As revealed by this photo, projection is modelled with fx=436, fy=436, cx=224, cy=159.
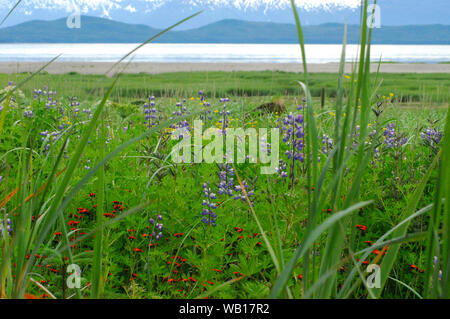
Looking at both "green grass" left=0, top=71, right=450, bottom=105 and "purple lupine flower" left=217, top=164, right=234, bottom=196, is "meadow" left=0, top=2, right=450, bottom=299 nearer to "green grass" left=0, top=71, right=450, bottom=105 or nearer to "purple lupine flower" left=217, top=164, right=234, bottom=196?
"purple lupine flower" left=217, top=164, right=234, bottom=196

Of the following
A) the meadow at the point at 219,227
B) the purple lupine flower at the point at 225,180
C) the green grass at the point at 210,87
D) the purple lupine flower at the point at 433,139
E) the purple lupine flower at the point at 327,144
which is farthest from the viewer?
the green grass at the point at 210,87

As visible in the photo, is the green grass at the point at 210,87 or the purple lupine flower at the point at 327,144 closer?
the purple lupine flower at the point at 327,144

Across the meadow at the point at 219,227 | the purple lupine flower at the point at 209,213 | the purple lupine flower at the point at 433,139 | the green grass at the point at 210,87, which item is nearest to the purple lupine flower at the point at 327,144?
the meadow at the point at 219,227

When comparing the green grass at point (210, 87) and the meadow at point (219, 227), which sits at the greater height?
the green grass at point (210, 87)

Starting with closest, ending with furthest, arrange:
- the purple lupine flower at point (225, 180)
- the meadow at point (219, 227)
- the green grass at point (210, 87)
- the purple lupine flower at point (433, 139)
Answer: the meadow at point (219, 227)
the purple lupine flower at point (225, 180)
the purple lupine flower at point (433, 139)
the green grass at point (210, 87)

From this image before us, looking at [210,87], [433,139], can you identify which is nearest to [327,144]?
[433,139]

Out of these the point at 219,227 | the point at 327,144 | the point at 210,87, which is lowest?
the point at 219,227

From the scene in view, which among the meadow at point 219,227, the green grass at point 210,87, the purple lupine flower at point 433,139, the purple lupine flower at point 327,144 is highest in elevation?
the green grass at point 210,87

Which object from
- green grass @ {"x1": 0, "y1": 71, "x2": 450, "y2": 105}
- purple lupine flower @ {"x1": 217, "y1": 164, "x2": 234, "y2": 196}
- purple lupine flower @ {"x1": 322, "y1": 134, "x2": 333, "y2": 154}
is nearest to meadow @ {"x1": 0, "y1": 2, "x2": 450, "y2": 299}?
purple lupine flower @ {"x1": 217, "y1": 164, "x2": 234, "y2": 196}

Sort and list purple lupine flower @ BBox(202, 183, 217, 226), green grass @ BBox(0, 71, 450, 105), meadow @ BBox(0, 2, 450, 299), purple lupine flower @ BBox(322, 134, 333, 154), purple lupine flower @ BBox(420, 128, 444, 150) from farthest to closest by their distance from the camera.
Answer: green grass @ BBox(0, 71, 450, 105) < purple lupine flower @ BBox(322, 134, 333, 154) < purple lupine flower @ BBox(420, 128, 444, 150) < purple lupine flower @ BBox(202, 183, 217, 226) < meadow @ BBox(0, 2, 450, 299)

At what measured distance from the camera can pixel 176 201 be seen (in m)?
2.58

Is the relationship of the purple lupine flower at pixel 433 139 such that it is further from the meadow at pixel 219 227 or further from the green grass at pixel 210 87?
the green grass at pixel 210 87

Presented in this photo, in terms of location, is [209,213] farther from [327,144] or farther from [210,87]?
[210,87]

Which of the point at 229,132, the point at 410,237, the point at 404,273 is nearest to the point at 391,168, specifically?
the point at 404,273
